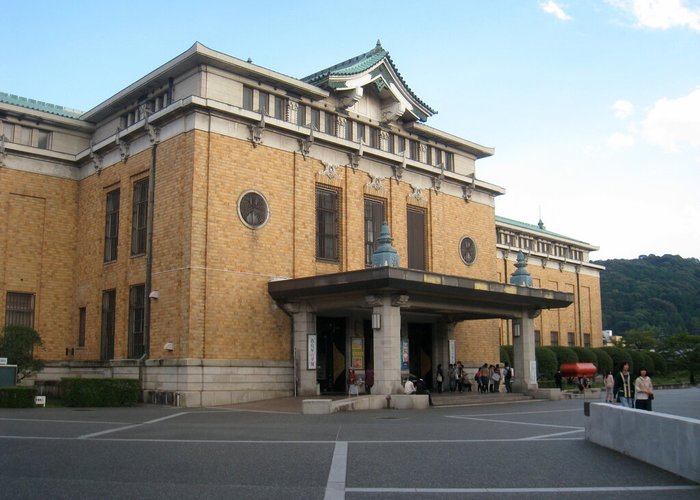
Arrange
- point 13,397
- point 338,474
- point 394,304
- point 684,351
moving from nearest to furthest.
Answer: point 338,474 < point 13,397 < point 394,304 < point 684,351

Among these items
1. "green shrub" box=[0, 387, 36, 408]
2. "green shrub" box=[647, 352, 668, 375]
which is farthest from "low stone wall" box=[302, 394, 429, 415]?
"green shrub" box=[647, 352, 668, 375]

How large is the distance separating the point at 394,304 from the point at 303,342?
15.9 feet

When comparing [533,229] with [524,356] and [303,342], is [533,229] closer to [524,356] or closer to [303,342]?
[524,356]

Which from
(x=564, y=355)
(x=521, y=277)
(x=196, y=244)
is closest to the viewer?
(x=196, y=244)

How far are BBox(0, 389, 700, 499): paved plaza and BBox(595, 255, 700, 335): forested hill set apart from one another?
88.2 m

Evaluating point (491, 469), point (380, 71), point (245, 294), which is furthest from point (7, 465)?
point (380, 71)

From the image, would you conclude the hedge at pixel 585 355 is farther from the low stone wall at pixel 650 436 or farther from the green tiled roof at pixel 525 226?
the low stone wall at pixel 650 436

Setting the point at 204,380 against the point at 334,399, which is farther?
the point at 204,380

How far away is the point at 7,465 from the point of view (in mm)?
11406

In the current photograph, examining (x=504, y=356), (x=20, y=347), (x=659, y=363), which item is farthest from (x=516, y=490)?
(x=659, y=363)

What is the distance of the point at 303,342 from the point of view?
96.8ft

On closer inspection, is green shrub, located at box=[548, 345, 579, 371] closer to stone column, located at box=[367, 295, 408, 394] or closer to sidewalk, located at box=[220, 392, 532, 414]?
sidewalk, located at box=[220, 392, 532, 414]

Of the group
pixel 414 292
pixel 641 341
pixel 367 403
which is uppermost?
pixel 414 292

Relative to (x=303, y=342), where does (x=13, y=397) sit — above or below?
below
